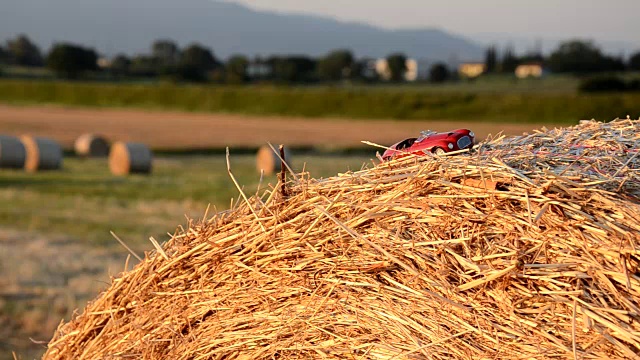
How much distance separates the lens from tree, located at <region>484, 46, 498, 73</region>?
7817cm

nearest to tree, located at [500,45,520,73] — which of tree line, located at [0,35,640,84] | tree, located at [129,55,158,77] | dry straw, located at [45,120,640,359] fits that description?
tree line, located at [0,35,640,84]

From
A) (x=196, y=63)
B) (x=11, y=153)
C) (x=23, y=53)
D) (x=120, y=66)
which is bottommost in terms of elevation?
(x=196, y=63)

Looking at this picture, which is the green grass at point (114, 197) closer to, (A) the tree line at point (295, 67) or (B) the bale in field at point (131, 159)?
(B) the bale in field at point (131, 159)

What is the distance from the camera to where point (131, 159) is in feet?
77.9

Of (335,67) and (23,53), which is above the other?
(23,53)

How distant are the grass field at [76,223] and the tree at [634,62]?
3982 cm

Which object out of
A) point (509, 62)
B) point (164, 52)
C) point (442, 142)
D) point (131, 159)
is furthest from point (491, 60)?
point (442, 142)

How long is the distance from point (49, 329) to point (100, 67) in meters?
84.7

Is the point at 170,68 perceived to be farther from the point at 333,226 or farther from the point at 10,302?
the point at 333,226

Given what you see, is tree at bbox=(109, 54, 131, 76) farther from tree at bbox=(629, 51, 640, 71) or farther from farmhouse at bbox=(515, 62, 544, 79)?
tree at bbox=(629, 51, 640, 71)

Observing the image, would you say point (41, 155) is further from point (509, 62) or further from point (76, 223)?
point (509, 62)

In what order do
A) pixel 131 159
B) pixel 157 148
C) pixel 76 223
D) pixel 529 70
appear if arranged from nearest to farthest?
pixel 76 223 < pixel 131 159 < pixel 157 148 < pixel 529 70

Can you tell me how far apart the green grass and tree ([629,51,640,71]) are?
39905mm

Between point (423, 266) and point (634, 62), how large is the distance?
205ft
